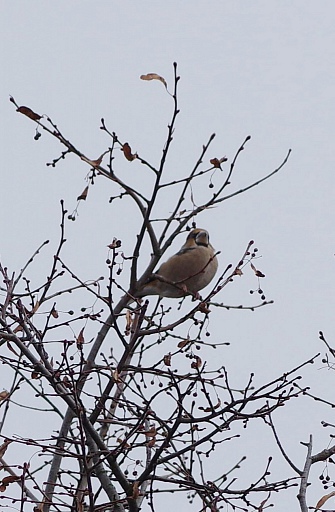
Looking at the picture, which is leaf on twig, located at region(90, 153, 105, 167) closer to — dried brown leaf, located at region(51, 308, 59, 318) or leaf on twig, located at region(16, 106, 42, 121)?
leaf on twig, located at region(16, 106, 42, 121)

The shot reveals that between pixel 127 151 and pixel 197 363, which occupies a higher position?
pixel 127 151

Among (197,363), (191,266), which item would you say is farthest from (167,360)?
(191,266)

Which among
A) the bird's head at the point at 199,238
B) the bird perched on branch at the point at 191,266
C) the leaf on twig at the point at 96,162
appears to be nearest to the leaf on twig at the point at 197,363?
the leaf on twig at the point at 96,162

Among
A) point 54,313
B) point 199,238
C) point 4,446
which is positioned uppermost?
point 199,238

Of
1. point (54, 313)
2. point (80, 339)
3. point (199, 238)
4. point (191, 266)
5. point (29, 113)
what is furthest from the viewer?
point (199, 238)

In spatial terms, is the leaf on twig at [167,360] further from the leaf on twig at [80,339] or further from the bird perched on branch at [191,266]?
the bird perched on branch at [191,266]

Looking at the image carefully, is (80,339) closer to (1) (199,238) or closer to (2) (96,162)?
(2) (96,162)

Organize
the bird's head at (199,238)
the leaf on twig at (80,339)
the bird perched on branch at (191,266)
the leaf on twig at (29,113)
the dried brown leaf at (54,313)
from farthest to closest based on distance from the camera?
the bird's head at (199,238) < the bird perched on branch at (191,266) < the leaf on twig at (29,113) < the dried brown leaf at (54,313) < the leaf on twig at (80,339)

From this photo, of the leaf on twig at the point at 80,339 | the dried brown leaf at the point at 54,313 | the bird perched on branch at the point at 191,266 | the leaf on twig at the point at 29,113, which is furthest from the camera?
the bird perched on branch at the point at 191,266

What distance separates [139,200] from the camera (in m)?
3.59

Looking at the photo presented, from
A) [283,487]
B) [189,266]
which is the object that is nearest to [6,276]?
[283,487]

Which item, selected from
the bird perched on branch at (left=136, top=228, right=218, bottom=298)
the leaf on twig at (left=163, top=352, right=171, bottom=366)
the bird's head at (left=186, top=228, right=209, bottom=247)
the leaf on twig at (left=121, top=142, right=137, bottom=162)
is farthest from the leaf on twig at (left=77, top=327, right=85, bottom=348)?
the bird's head at (left=186, top=228, right=209, bottom=247)

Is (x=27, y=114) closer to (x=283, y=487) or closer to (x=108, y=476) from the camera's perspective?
(x=108, y=476)

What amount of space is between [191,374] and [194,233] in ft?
9.43
